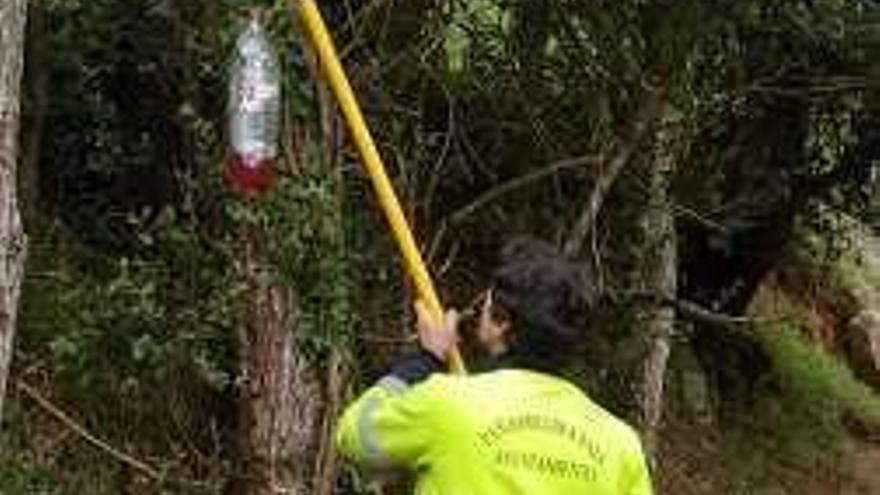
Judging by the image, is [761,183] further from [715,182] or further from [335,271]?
[335,271]

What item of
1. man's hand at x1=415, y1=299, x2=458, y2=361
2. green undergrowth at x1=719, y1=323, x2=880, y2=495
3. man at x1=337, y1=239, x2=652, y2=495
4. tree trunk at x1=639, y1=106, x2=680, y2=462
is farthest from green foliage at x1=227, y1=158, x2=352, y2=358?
green undergrowth at x1=719, y1=323, x2=880, y2=495

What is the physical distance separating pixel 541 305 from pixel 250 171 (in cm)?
302

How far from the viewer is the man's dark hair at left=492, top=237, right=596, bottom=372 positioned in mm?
5266

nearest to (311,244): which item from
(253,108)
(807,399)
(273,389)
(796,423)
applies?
(273,389)

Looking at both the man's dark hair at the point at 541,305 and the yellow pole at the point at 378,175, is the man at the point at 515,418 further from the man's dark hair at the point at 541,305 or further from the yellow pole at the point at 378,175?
the yellow pole at the point at 378,175

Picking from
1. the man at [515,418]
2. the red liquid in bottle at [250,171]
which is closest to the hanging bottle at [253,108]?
the red liquid in bottle at [250,171]

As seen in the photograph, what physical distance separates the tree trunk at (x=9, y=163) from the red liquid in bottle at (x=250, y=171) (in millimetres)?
811

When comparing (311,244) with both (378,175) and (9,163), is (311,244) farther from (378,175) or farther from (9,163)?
(378,175)

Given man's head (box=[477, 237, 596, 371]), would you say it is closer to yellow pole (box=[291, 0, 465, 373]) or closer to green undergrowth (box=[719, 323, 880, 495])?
yellow pole (box=[291, 0, 465, 373])

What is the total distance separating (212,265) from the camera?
10.1 m

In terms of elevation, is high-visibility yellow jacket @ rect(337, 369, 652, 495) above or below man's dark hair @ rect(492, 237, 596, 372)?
below

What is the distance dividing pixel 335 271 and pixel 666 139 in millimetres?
3012

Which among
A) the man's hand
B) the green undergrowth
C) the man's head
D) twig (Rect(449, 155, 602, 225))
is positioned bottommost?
the green undergrowth

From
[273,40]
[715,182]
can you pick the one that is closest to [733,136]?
[715,182]
